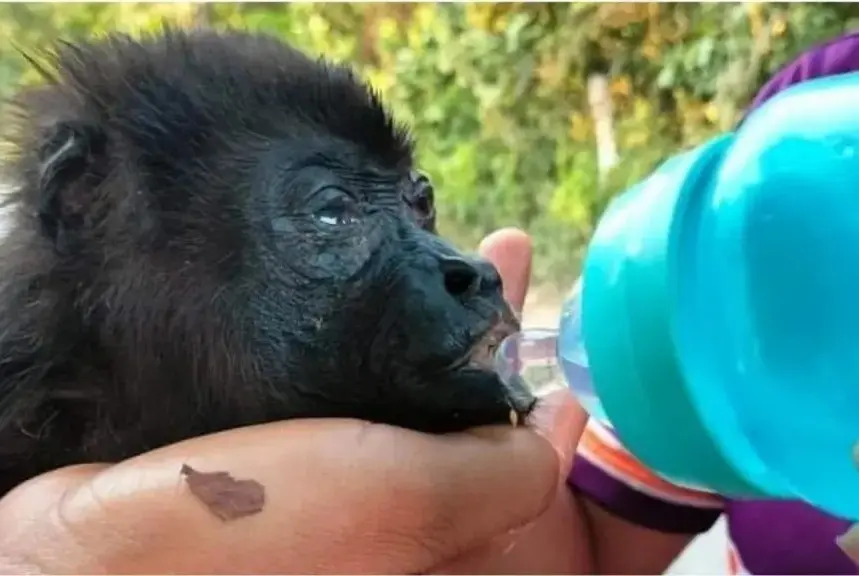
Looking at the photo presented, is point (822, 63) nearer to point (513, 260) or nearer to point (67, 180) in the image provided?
point (513, 260)

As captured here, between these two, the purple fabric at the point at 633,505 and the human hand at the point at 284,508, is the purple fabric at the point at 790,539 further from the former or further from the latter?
the human hand at the point at 284,508

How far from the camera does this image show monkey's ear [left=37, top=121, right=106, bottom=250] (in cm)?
71

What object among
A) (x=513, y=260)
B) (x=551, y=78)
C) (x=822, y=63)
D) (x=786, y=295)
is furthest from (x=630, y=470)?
(x=551, y=78)

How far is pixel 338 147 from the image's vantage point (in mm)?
727

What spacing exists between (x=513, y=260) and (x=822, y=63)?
24cm

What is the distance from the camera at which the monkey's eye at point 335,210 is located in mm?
700

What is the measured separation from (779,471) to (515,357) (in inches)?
8.7

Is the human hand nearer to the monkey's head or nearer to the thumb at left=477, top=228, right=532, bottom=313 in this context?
the monkey's head

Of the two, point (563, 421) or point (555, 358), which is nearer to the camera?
point (555, 358)

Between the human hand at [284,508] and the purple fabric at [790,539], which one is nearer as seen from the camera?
the human hand at [284,508]

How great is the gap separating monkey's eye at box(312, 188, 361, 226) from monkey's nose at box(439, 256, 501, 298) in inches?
2.9

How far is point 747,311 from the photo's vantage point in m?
0.50

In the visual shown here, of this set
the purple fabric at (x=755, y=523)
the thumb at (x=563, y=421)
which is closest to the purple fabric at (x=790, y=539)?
the purple fabric at (x=755, y=523)

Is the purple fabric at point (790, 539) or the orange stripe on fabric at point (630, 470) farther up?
the orange stripe on fabric at point (630, 470)
